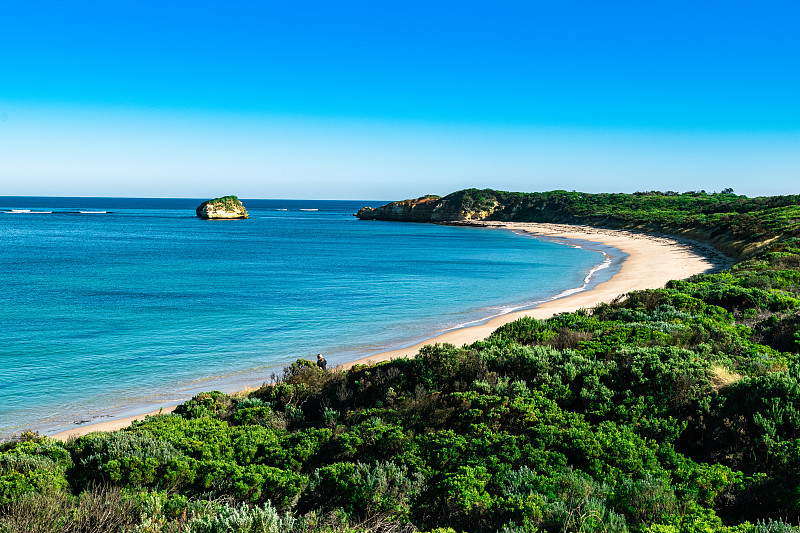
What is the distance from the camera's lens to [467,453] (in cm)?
657

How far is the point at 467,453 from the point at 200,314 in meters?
20.1

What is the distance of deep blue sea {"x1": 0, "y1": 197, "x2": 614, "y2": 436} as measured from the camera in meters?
14.4

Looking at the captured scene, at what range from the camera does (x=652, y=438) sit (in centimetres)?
713

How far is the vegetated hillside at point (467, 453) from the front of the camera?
502cm

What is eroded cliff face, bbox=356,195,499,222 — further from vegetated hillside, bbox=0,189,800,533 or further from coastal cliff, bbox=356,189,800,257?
vegetated hillside, bbox=0,189,800,533

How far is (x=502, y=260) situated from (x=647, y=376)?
42.8 meters

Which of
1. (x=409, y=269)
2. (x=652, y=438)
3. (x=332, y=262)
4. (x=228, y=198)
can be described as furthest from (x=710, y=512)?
(x=228, y=198)

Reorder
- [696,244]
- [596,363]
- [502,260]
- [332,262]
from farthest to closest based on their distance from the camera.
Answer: [696,244] < [502,260] < [332,262] < [596,363]

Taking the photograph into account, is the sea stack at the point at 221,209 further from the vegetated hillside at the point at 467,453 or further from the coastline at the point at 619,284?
the vegetated hillside at the point at 467,453

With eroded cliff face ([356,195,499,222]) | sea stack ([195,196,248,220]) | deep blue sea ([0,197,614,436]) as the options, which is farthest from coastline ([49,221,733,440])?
sea stack ([195,196,248,220])

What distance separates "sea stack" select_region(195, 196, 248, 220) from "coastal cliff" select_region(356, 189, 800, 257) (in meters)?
38.0

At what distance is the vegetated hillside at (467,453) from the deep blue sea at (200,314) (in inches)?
215

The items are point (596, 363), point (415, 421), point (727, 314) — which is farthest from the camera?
point (727, 314)

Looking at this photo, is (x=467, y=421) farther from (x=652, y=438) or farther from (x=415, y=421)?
(x=652, y=438)
